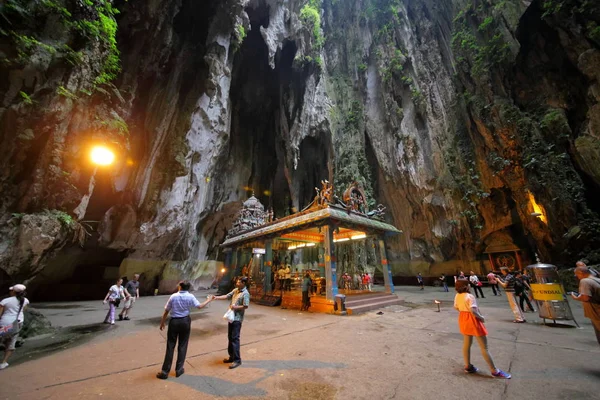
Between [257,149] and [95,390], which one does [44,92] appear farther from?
[257,149]

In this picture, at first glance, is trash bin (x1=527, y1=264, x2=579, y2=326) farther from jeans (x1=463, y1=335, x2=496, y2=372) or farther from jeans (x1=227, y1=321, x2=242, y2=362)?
jeans (x1=227, y1=321, x2=242, y2=362)

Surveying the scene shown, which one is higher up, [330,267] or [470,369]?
[330,267]

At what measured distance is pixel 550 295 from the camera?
6270 mm

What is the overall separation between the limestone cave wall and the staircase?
10.5 metres

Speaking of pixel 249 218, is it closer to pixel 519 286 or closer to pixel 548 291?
pixel 519 286

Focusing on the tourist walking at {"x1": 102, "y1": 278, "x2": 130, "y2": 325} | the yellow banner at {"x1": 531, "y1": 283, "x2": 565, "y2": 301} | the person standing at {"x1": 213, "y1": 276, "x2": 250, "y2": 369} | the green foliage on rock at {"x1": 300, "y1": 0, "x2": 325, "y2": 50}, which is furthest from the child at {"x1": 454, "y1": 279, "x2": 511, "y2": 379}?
the green foliage on rock at {"x1": 300, "y1": 0, "x2": 325, "y2": 50}

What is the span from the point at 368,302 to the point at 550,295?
6100 mm

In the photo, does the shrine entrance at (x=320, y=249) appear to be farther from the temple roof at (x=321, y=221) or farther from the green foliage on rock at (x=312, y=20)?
the green foliage on rock at (x=312, y=20)

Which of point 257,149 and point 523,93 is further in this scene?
point 257,149

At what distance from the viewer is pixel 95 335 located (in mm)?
6484

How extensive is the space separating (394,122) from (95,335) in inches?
1008

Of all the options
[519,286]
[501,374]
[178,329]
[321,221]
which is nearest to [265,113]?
[321,221]

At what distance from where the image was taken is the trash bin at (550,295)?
6.16 meters

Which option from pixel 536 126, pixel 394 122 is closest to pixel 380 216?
pixel 536 126
